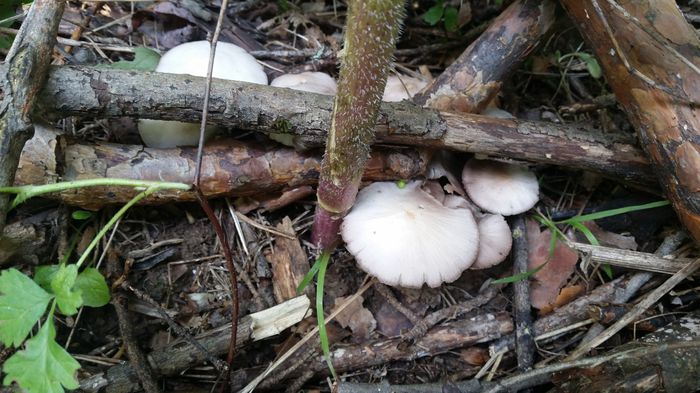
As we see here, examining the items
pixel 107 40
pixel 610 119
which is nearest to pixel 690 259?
pixel 610 119

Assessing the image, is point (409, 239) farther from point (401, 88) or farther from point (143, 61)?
point (143, 61)

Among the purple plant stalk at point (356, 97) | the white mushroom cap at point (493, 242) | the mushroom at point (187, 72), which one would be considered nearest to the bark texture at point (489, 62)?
the white mushroom cap at point (493, 242)

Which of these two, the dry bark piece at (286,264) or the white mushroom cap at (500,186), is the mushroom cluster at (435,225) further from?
the dry bark piece at (286,264)

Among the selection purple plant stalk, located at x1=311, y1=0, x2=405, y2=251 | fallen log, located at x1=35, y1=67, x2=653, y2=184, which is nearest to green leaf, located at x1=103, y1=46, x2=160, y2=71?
fallen log, located at x1=35, y1=67, x2=653, y2=184

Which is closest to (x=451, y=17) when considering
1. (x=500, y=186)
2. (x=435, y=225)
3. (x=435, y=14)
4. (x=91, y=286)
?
(x=435, y=14)

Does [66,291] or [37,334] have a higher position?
[66,291]

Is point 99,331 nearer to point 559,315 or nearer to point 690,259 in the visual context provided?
point 559,315
